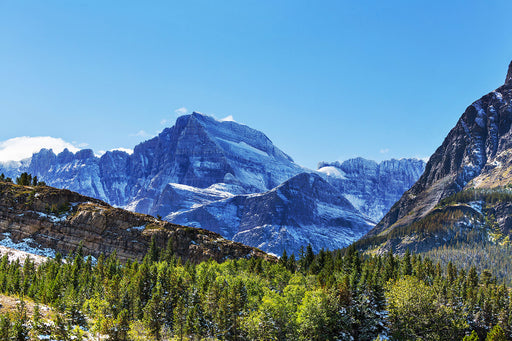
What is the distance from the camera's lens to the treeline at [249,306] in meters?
102

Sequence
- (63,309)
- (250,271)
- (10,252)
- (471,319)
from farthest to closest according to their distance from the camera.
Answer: (10,252) → (250,271) → (471,319) → (63,309)

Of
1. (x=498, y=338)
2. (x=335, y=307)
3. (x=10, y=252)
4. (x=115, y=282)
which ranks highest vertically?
(x=10, y=252)

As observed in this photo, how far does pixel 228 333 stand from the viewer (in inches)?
4181

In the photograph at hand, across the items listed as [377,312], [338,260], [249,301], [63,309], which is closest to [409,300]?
[377,312]

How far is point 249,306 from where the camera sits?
112812mm

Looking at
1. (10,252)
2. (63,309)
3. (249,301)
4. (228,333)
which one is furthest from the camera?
(10,252)

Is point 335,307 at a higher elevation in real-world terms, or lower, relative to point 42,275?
lower

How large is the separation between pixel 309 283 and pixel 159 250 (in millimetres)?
84672

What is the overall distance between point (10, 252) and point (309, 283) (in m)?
125

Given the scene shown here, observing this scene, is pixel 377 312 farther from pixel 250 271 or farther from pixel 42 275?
pixel 42 275

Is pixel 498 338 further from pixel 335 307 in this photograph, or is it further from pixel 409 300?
pixel 335 307

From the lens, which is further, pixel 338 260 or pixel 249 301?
pixel 338 260

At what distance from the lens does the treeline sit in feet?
333

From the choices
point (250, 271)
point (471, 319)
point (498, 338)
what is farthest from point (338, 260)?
point (498, 338)
